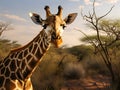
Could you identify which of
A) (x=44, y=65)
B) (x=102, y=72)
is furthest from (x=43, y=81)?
(x=102, y=72)

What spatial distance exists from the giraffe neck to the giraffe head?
19 cm

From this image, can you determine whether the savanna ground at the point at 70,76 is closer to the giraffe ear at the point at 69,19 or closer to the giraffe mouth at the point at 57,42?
the giraffe ear at the point at 69,19

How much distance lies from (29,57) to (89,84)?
1025 cm

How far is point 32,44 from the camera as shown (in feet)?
18.3

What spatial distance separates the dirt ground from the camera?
14.6 metres

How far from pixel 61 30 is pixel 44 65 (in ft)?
39.9

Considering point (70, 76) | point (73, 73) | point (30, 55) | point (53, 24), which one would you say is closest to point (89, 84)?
point (70, 76)

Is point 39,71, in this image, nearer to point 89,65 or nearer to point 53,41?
point 89,65

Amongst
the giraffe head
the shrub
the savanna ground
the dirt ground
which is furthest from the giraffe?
the shrub

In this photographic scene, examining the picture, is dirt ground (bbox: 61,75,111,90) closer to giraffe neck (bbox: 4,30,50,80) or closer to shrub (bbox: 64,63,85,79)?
shrub (bbox: 64,63,85,79)

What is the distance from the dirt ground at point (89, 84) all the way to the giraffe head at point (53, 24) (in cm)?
865

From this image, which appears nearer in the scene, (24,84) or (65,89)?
(24,84)

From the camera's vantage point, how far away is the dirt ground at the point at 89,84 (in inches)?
576

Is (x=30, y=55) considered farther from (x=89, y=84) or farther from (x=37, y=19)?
(x=89, y=84)
